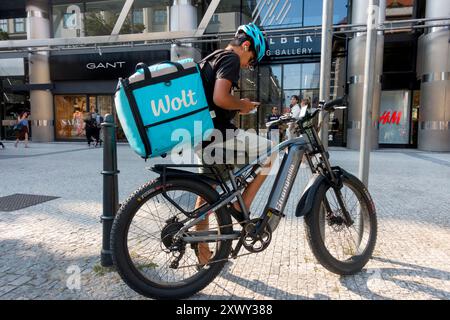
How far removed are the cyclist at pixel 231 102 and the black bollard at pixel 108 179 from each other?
31.3 inches

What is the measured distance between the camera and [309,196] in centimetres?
270

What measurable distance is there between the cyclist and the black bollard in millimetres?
795

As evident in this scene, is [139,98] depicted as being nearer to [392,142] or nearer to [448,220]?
[448,220]

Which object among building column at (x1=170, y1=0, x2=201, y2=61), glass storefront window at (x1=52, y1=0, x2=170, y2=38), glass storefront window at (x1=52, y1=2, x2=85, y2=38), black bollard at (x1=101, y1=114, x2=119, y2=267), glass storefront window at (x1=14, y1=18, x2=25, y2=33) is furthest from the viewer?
glass storefront window at (x1=14, y1=18, x2=25, y2=33)

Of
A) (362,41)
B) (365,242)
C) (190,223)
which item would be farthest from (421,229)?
(362,41)

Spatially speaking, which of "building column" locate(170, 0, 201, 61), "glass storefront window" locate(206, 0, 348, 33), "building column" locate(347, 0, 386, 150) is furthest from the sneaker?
"glass storefront window" locate(206, 0, 348, 33)

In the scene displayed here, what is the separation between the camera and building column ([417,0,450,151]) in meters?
12.8

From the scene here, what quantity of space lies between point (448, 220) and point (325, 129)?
233cm

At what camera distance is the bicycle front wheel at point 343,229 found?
2709 mm

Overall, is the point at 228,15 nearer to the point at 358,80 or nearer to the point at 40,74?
the point at 358,80

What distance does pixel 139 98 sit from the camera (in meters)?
2.23

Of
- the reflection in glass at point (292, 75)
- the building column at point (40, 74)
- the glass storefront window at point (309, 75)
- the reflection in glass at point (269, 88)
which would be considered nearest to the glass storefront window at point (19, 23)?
the building column at point (40, 74)

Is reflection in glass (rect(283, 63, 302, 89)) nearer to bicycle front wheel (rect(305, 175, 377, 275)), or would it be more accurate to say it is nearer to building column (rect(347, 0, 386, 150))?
building column (rect(347, 0, 386, 150))

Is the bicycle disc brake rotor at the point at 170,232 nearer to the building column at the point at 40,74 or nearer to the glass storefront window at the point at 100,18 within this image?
the glass storefront window at the point at 100,18
